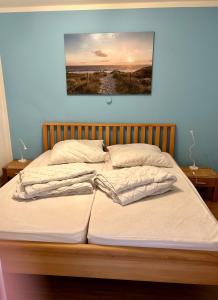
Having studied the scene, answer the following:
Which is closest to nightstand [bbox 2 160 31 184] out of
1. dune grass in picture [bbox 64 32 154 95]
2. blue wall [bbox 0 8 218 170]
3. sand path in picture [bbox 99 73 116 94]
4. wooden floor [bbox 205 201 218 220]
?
blue wall [bbox 0 8 218 170]

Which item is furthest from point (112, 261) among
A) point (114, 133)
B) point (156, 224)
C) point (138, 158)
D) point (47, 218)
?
point (114, 133)

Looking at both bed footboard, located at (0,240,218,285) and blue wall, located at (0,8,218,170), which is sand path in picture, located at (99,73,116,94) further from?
bed footboard, located at (0,240,218,285)

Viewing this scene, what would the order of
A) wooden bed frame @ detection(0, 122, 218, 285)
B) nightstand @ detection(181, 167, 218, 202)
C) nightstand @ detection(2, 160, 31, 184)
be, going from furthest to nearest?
nightstand @ detection(2, 160, 31, 184) → nightstand @ detection(181, 167, 218, 202) → wooden bed frame @ detection(0, 122, 218, 285)

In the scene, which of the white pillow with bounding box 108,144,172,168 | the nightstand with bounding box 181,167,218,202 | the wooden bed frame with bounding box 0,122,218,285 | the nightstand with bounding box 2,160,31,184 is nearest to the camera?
the wooden bed frame with bounding box 0,122,218,285

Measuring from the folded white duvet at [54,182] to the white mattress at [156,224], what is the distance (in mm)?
223

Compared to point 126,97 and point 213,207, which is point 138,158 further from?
point 213,207

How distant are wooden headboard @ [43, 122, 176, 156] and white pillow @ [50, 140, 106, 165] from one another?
38 centimetres

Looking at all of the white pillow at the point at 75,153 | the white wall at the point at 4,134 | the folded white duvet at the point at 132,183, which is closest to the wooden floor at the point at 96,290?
the folded white duvet at the point at 132,183

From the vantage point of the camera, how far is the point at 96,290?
1598 millimetres

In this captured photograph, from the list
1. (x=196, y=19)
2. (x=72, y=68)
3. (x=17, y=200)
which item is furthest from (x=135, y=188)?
(x=196, y=19)

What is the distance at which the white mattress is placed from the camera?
1343mm

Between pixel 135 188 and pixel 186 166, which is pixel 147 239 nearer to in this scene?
pixel 135 188

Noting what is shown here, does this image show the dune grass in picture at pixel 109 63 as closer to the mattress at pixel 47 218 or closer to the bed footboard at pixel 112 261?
the mattress at pixel 47 218

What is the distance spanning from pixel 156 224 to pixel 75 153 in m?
1.32
